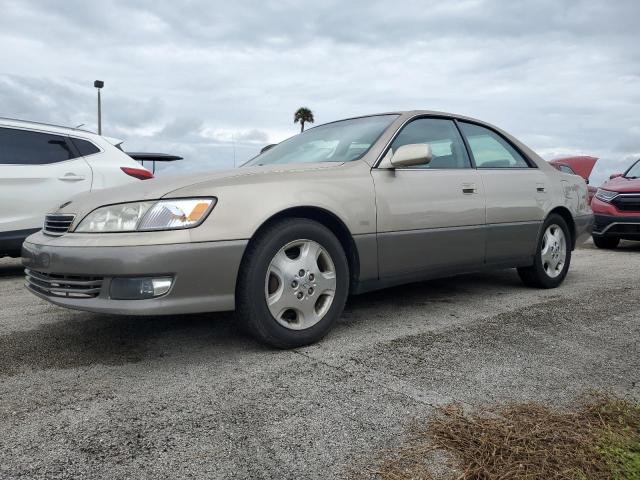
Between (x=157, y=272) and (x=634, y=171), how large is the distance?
8.40 m

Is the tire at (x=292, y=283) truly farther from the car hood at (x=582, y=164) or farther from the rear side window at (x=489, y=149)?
the car hood at (x=582, y=164)

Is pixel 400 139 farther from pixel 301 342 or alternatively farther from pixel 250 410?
pixel 250 410

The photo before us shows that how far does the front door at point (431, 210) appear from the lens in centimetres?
339

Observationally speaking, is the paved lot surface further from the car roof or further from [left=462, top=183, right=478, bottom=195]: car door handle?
the car roof

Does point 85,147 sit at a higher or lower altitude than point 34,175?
higher

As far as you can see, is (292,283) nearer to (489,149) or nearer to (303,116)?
(489,149)

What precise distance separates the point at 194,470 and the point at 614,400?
1622mm

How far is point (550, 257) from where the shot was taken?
467 centimetres

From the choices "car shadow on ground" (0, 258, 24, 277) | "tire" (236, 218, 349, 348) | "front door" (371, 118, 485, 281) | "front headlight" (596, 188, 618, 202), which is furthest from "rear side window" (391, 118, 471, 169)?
"front headlight" (596, 188, 618, 202)

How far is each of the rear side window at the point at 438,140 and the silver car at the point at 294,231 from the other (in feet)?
0.04

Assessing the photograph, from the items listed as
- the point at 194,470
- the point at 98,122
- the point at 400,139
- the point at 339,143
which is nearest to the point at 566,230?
the point at 400,139

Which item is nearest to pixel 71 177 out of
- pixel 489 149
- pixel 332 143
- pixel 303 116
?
pixel 332 143

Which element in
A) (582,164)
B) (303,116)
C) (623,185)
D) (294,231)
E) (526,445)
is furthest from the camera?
(303,116)

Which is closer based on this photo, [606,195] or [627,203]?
[627,203]
